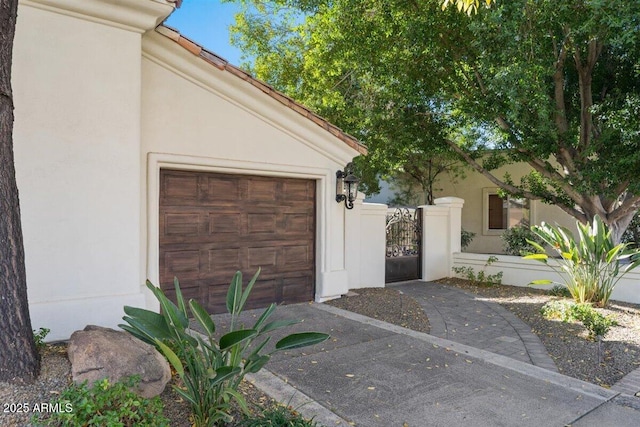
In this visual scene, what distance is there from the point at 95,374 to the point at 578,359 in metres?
4.83

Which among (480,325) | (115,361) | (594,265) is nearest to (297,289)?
(480,325)

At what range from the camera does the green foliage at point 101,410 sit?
2.40m

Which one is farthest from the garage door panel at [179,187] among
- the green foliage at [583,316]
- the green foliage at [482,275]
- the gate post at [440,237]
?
the green foliage at [482,275]

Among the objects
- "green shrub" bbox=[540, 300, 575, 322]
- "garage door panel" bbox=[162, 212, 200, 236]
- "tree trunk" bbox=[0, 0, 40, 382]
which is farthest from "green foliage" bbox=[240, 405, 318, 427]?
"green shrub" bbox=[540, 300, 575, 322]

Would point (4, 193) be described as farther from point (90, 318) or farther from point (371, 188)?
point (371, 188)

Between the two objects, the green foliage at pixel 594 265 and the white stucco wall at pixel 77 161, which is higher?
the white stucco wall at pixel 77 161

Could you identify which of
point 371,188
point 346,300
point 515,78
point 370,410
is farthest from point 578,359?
point 371,188

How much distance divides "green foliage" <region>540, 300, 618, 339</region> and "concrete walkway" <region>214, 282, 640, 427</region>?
0.74 meters

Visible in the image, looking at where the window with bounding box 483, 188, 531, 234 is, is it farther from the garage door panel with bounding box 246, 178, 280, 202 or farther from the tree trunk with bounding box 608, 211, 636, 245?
the garage door panel with bounding box 246, 178, 280, 202

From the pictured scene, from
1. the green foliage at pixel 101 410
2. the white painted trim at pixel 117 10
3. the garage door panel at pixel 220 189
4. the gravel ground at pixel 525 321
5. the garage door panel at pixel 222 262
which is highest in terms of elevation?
the white painted trim at pixel 117 10

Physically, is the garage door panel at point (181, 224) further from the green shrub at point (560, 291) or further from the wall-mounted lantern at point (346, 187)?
the green shrub at point (560, 291)

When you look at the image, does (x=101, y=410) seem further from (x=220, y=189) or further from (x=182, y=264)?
(x=220, y=189)

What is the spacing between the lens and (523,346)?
5.36m

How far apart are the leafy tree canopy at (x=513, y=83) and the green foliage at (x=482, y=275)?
1.97 metres
